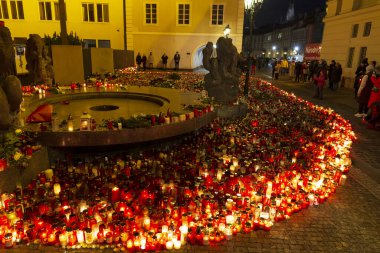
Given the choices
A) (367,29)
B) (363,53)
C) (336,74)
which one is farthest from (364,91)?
(367,29)

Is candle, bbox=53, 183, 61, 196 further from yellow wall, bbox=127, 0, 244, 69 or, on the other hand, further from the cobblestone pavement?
yellow wall, bbox=127, 0, 244, 69

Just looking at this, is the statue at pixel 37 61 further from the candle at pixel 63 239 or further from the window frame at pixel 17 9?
the window frame at pixel 17 9

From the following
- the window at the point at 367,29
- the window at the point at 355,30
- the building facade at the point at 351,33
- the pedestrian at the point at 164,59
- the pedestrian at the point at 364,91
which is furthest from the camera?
the pedestrian at the point at 164,59

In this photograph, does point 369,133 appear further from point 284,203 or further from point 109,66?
point 109,66

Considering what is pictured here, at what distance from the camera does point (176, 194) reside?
5.02 meters

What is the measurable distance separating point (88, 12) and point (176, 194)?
2995 centimetres

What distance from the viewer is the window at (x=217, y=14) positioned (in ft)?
98.8

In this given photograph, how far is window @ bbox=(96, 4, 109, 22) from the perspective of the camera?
29922 mm

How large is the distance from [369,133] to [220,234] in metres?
7.95

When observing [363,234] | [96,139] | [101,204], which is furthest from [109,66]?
[363,234]

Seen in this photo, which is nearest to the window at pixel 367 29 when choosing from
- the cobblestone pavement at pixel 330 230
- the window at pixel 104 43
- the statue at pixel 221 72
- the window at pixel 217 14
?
the window at pixel 217 14

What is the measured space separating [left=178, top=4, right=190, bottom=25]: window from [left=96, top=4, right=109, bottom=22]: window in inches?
293

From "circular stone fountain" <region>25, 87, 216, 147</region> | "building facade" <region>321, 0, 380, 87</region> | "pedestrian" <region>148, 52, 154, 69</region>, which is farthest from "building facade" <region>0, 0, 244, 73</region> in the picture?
"circular stone fountain" <region>25, 87, 216, 147</region>

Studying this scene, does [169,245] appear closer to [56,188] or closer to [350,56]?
[56,188]
